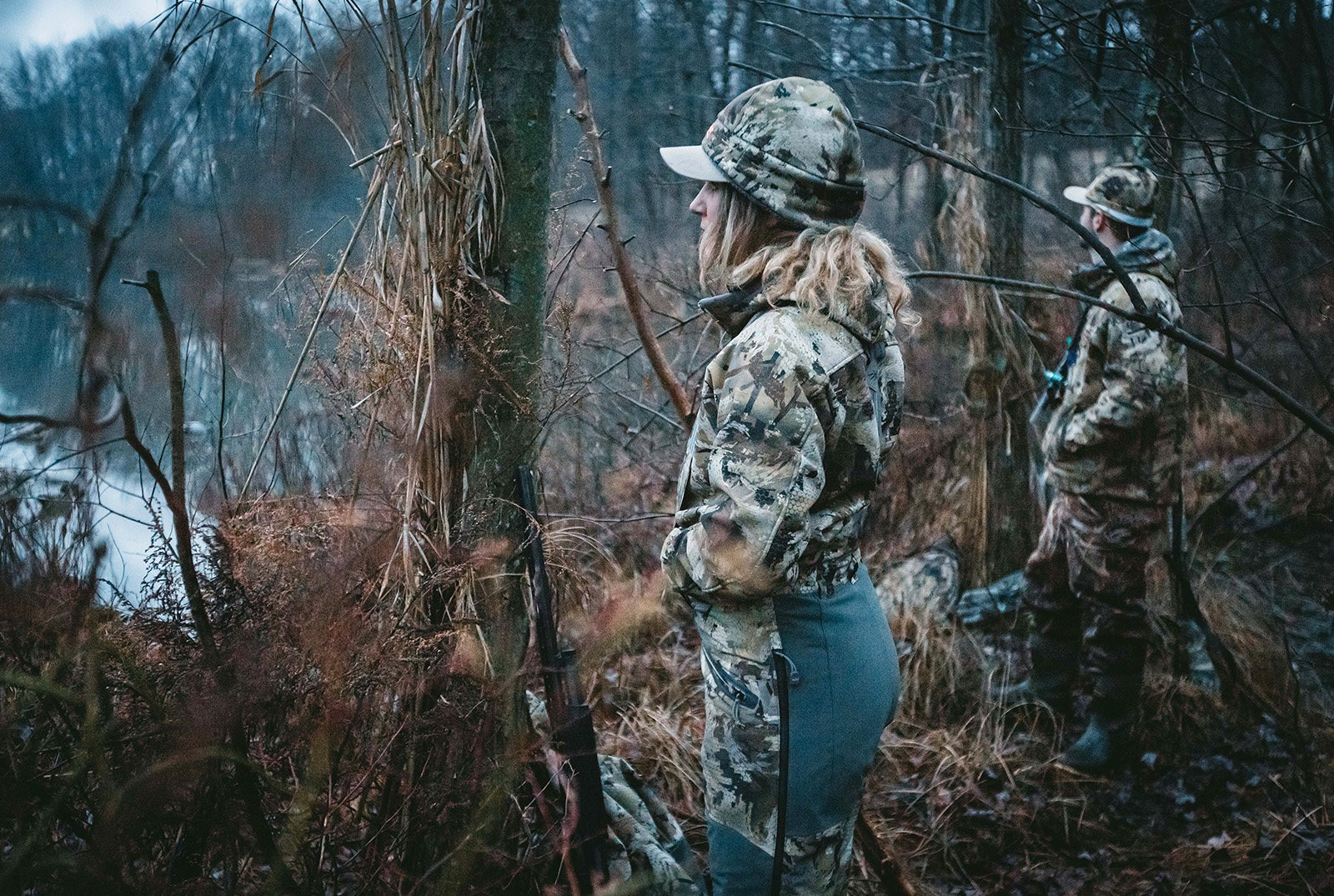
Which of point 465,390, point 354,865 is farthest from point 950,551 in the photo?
point 354,865

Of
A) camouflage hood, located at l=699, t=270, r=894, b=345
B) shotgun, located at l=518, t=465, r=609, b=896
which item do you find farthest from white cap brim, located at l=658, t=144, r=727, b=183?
shotgun, located at l=518, t=465, r=609, b=896

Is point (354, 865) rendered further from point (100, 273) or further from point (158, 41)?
point (158, 41)

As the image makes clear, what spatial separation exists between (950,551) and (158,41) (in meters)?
4.55

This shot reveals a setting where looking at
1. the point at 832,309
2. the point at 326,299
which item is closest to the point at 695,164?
the point at 832,309

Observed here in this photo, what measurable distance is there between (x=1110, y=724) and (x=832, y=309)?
3.06 meters

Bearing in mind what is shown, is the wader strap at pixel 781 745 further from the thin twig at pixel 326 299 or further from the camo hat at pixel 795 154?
the thin twig at pixel 326 299

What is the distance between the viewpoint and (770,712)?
1922 mm

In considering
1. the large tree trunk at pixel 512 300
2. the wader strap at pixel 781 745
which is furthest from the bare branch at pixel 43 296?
the wader strap at pixel 781 745

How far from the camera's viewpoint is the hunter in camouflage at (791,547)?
5.95ft

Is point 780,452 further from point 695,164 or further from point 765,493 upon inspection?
point 695,164

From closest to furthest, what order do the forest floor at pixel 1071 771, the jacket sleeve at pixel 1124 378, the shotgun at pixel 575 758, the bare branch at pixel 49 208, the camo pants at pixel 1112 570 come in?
the bare branch at pixel 49 208, the shotgun at pixel 575 758, the forest floor at pixel 1071 771, the jacket sleeve at pixel 1124 378, the camo pants at pixel 1112 570

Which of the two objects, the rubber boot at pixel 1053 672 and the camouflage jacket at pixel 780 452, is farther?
the rubber boot at pixel 1053 672

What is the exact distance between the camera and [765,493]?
1767mm

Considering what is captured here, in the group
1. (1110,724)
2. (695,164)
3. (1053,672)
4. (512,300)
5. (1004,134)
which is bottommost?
(1110,724)
